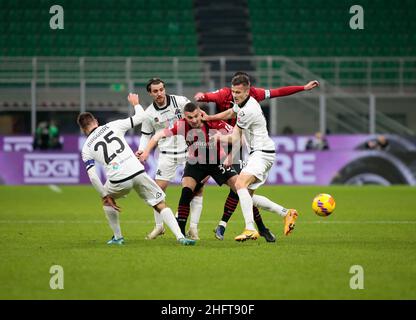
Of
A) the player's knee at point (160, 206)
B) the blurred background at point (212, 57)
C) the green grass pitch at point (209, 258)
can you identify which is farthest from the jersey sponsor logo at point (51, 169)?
the player's knee at point (160, 206)

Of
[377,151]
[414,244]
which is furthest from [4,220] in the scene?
[377,151]

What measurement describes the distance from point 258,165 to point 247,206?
0.57 m

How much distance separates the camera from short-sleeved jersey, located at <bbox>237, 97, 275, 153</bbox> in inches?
439

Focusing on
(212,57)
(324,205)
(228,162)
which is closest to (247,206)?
(228,162)

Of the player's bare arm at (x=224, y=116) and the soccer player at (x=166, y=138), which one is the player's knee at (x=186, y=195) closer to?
the soccer player at (x=166, y=138)

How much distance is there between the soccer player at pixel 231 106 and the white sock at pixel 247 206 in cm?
62

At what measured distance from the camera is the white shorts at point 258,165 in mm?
11180

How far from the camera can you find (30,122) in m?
27.9

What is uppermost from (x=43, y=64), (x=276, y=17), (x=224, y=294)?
(x=276, y=17)

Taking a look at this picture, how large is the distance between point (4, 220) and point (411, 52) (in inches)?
763

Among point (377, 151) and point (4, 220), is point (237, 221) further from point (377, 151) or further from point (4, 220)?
point (377, 151)

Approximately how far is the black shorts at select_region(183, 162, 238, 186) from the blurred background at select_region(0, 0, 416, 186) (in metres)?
14.5
